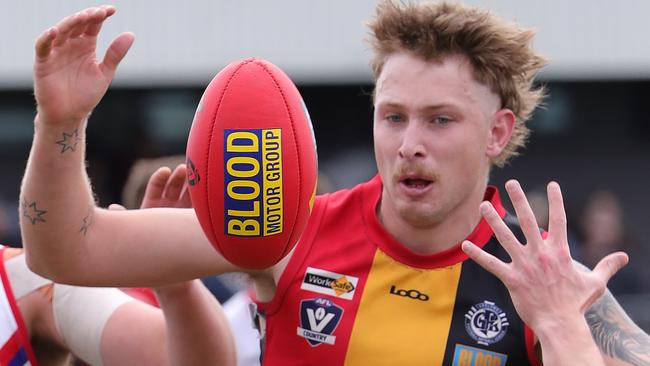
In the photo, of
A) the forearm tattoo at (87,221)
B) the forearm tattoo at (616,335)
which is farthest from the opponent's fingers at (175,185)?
the forearm tattoo at (616,335)

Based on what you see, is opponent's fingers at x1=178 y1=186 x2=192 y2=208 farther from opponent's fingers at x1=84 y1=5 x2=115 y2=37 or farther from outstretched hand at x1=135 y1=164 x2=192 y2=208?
opponent's fingers at x1=84 y1=5 x2=115 y2=37

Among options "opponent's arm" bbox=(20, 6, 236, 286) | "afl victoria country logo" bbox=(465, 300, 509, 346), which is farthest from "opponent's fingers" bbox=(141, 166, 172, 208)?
"afl victoria country logo" bbox=(465, 300, 509, 346)

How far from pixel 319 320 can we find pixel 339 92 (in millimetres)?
9255

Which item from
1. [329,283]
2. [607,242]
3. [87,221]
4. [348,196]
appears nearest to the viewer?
[87,221]

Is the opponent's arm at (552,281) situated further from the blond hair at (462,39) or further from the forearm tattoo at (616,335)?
the blond hair at (462,39)

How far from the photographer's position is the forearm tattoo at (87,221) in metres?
3.13

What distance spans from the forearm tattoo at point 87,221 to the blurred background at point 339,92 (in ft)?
20.6

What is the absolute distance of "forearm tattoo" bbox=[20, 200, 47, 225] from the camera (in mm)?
3025

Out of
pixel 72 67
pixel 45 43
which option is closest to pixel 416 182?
pixel 72 67

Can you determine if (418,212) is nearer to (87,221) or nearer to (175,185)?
(175,185)

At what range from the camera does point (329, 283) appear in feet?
11.6

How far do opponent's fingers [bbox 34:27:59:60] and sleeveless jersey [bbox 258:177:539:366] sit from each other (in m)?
1.11

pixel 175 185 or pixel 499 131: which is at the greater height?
pixel 499 131

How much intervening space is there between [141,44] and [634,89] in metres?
5.88
